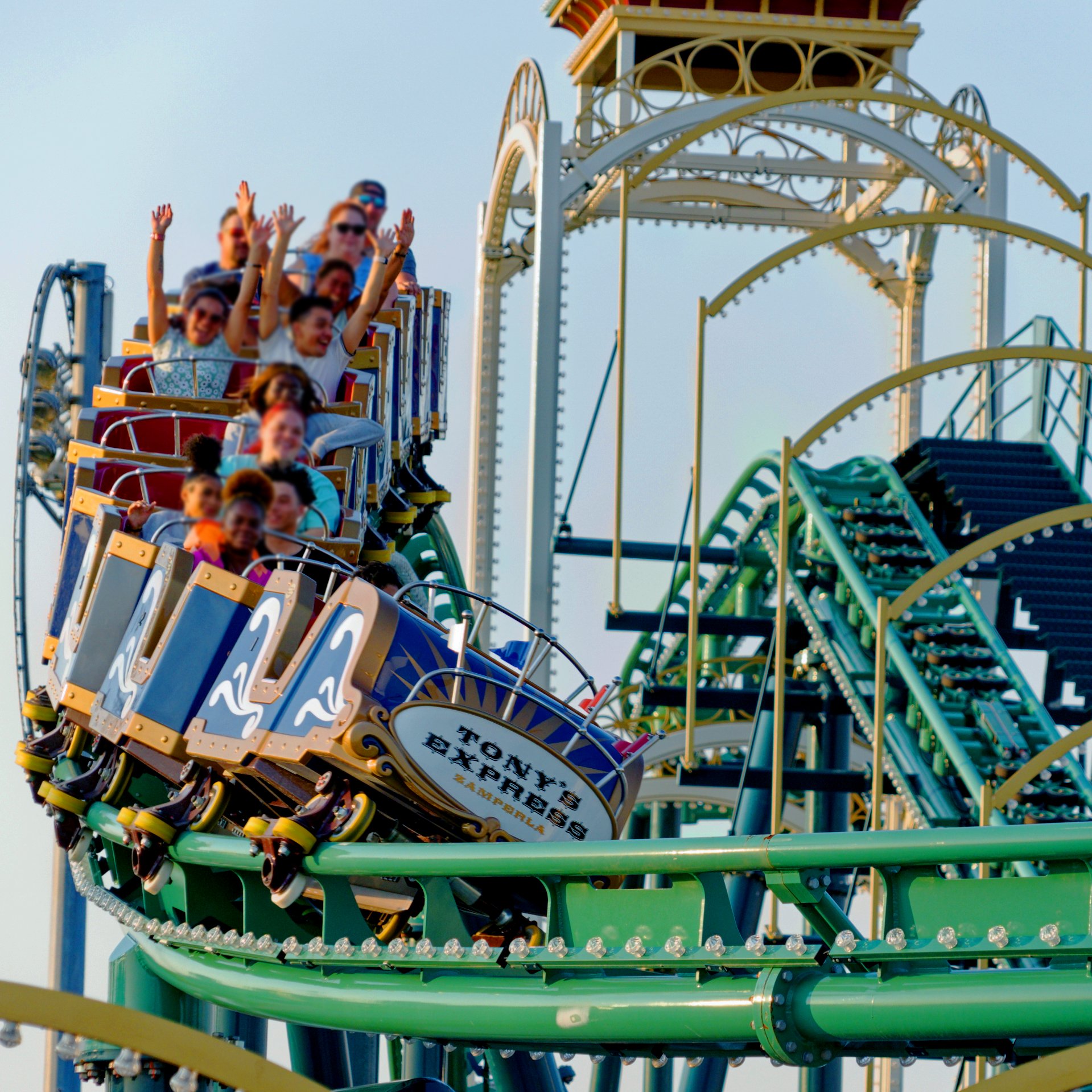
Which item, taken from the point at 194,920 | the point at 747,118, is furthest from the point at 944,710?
the point at 194,920

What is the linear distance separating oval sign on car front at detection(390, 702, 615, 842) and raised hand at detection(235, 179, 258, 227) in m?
1.75

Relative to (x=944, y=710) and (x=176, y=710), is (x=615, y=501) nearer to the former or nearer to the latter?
(x=944, y=710)

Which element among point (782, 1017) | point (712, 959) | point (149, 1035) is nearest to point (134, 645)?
point (712, 959)

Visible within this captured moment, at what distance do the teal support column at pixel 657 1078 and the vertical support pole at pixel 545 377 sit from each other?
12.6 ft

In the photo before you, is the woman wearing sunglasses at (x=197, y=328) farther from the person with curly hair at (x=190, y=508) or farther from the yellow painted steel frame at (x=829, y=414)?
the yellow painted steel frame at (x=829, y=414)

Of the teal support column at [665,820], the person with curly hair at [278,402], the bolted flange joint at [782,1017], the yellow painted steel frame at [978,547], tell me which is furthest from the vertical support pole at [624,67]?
the bolted flange joint at [782,1017]

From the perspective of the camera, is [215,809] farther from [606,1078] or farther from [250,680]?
[606,1078]

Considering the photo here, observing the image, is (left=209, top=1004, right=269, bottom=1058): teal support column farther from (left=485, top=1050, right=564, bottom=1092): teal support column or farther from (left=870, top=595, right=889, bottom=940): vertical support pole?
(left=870, top=595, right=889, bottom=940): vertical support pole

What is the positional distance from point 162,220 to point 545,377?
477 cm

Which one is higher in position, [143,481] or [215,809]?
[143,481]

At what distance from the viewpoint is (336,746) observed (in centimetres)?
564

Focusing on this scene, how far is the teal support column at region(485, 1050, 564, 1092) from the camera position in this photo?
7.93m

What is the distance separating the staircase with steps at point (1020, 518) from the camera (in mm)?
10859

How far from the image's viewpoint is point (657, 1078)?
1393 centimetres
